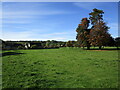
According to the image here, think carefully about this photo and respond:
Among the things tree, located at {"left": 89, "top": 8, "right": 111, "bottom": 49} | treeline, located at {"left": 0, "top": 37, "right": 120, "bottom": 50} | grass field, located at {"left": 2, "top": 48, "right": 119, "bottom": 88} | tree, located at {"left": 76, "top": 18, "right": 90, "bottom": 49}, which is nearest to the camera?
grass field, located at {"left": 2, "top": 48, "right": 119, "bottom": 88}

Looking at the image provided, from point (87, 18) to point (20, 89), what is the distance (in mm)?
39971

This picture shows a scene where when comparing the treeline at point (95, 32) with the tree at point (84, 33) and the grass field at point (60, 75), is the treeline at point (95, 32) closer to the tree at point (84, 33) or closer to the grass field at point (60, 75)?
the tree at point (84, 33)

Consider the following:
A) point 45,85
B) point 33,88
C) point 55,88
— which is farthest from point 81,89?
point 33,88


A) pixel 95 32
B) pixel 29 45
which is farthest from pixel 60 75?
pixel 29 45

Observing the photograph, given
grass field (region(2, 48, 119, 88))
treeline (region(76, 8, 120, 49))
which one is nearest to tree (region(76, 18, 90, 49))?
treeline (region(76, 8, 120, 49))

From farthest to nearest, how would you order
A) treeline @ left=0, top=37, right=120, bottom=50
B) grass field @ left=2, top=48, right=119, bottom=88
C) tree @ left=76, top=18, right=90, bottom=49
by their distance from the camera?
tree @ left=76, top=18, right=90, bottom=49
treeline @ left=0, top=37, right=120, bottom=50
grass field @ left=2, top=48, right=119, bottom=88

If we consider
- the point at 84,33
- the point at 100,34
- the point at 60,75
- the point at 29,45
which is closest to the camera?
the point at 60,75

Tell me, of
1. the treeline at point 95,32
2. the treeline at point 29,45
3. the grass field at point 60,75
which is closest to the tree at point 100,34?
the treeline at point 95,32

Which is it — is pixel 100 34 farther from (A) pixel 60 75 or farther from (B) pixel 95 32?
(A) pixel 60 75

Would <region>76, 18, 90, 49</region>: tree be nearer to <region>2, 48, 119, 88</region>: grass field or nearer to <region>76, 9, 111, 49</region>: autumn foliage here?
<region>76, 9, 111, 49</region>: autumn foliage

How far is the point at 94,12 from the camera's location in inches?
1560

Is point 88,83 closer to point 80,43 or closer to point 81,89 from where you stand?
point 81,89

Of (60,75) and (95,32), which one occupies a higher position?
(95,32)

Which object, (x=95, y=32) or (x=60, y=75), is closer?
(x=60, y=75)
